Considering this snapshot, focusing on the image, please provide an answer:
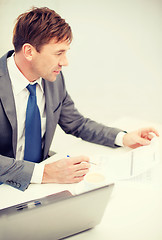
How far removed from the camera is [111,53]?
3.10m

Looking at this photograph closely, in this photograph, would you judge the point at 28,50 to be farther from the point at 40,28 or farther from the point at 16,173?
the point at 16,173

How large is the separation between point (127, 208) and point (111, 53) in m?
2.49

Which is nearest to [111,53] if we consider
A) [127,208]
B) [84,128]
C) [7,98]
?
[84,128]

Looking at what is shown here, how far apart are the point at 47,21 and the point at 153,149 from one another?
842 millimetres

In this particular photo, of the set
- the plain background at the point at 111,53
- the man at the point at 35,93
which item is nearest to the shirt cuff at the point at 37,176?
the man at the point at 35,93

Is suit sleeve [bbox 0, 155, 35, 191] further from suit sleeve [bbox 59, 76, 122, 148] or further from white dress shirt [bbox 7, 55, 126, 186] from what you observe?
suit sleeve [bbox 59, 76, 122, 148]

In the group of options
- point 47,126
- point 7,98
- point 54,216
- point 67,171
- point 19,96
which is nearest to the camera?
point 54,216

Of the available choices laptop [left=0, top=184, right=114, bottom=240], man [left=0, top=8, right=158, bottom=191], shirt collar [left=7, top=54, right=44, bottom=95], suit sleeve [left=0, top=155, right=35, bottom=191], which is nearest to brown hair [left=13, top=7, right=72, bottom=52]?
man [left=0, top=8, right=158, bottom=191]

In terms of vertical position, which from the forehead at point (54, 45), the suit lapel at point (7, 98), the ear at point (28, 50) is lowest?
the suit lapel at point (7, 98)

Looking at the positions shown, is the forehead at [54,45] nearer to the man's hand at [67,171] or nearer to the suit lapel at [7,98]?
the suit lapel at [7,98]

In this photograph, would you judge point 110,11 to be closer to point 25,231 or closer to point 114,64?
point 114,64

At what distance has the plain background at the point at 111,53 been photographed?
286 cm

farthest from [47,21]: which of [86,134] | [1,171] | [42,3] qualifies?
[42,3]

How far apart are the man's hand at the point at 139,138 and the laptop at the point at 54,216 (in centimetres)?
61
